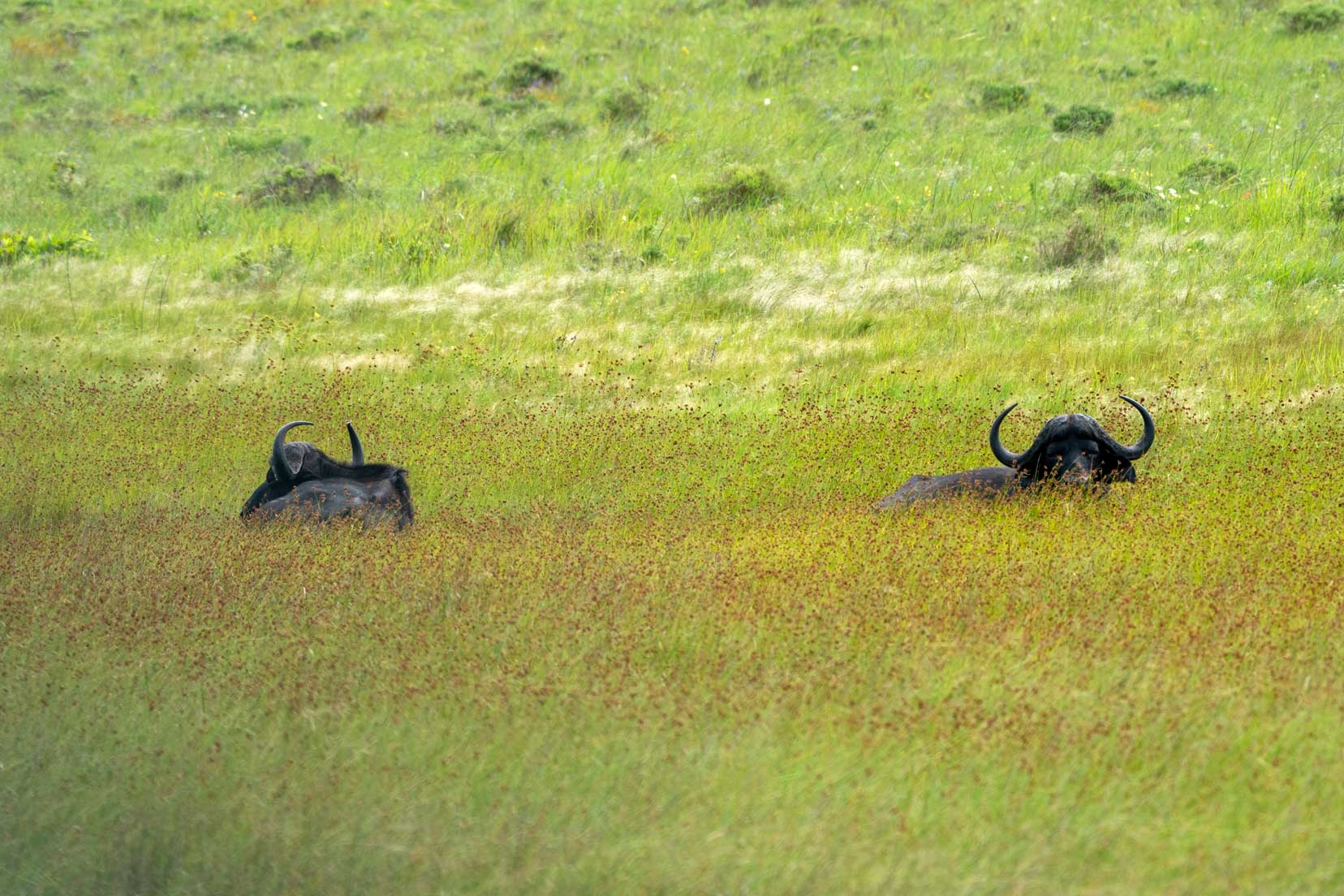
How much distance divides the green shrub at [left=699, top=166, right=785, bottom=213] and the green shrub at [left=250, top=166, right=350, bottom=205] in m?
5.71

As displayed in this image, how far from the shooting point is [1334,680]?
597 centimetres

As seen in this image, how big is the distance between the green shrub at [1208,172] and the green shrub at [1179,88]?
12.6ft

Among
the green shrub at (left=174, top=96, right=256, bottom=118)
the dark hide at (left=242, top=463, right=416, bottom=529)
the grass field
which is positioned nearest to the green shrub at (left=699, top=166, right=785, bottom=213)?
the grass field

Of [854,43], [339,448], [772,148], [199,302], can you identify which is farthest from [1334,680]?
[854,43]

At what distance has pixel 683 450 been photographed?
12109mm

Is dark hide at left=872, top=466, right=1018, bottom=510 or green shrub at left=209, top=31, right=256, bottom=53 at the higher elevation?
green shrub at left=209, top=31, right=256, bottom=53

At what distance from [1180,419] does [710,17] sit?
19484 mm

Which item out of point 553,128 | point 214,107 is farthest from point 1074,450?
point 214,107

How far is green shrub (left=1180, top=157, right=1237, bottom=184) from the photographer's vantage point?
1858 centimetres

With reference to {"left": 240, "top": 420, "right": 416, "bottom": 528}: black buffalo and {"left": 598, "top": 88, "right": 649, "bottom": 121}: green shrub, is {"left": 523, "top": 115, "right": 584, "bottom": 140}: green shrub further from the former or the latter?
{"left": 240, "top": 420, "right": 416, "bottom": 528}: black buffalo

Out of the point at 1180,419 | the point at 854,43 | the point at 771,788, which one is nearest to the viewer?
the point at 771,788

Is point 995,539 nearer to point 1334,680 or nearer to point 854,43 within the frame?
point 1334,680

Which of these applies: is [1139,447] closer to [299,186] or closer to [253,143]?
[299,186]

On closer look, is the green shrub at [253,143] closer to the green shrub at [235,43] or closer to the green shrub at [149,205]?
the green shrub at [149,205]
